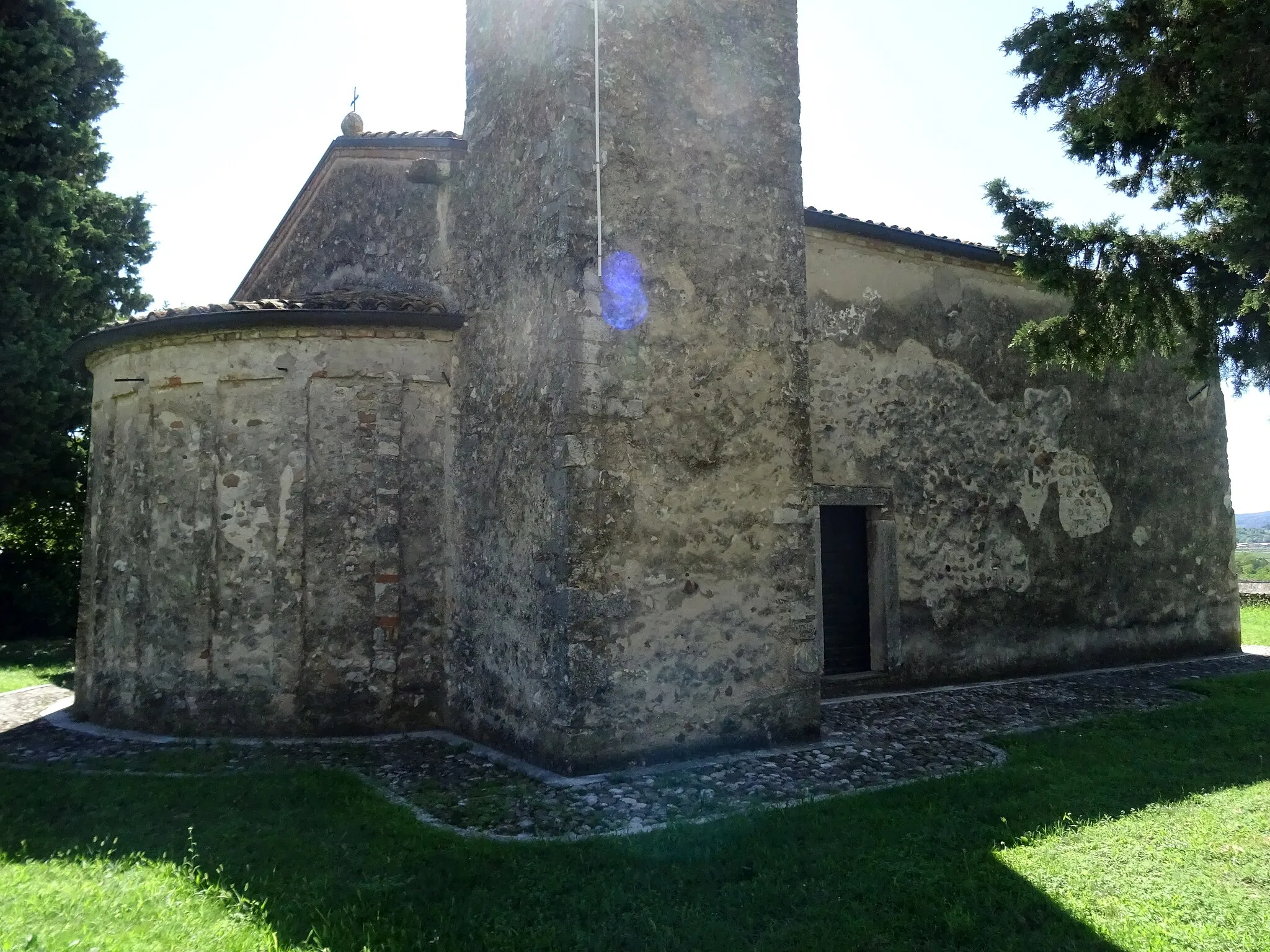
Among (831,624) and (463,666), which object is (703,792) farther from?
(831,624)

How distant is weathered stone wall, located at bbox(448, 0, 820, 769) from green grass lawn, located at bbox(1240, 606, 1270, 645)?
32.4 ft

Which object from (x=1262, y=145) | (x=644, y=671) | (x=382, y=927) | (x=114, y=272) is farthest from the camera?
(x=114, y=272)

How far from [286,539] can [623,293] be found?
3.22m

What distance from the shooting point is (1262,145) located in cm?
449

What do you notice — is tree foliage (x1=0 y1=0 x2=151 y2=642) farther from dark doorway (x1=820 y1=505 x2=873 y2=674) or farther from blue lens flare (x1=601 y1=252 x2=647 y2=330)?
dark doorway (x1=820 y1=505 x2=873 y2=674)

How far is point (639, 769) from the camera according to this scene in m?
5.62

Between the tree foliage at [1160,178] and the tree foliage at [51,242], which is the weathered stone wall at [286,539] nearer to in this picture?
the tree foliage at [1160,178]

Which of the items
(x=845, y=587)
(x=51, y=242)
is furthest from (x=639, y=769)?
(x=51, y=242)

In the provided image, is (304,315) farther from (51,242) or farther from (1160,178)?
(51,242)

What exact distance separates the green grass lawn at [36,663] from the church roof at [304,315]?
512 centimetres

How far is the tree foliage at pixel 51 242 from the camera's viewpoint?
42.1 ft

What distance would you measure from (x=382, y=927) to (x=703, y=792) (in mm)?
2253

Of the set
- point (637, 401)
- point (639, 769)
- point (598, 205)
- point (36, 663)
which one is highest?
point (598, 205)

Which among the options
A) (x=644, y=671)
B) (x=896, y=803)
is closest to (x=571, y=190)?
(x=644, y=671)
